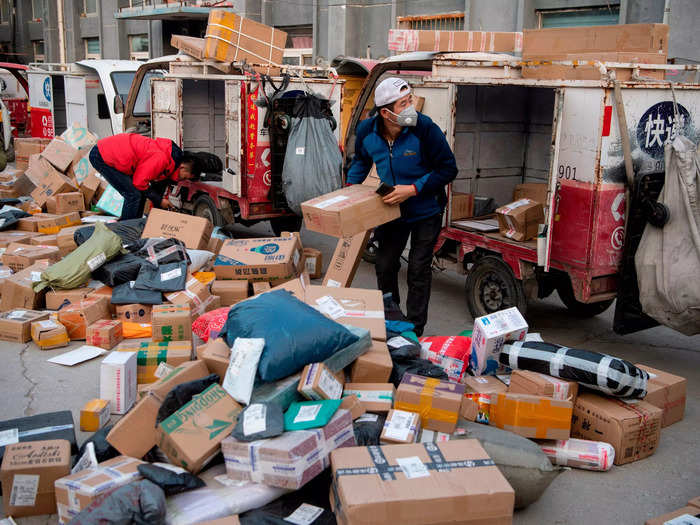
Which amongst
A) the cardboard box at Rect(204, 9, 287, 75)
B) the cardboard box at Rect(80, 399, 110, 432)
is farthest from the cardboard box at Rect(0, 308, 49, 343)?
the cardboard box at Rect(204, 9, 287, 75)

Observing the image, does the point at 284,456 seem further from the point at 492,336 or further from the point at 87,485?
the point at 492,336

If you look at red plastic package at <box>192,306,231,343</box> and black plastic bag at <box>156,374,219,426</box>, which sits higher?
black plastic bag at <box>156,374,219,426</box>

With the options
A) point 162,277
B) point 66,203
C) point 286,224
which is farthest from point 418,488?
point 66,203

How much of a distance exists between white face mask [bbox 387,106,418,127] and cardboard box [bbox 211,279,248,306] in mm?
2191

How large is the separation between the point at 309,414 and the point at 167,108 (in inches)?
250

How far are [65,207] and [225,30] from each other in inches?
121

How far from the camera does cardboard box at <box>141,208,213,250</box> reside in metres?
6.59

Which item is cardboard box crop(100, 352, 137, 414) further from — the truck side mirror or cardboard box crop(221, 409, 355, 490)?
the truck side mirror

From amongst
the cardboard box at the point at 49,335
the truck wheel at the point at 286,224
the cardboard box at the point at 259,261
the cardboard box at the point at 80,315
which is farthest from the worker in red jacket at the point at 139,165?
the cardboard box at the point at 49,335

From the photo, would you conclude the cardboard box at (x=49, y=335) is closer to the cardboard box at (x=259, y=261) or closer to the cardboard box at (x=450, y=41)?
the cardboard box at (x=259, y=261)

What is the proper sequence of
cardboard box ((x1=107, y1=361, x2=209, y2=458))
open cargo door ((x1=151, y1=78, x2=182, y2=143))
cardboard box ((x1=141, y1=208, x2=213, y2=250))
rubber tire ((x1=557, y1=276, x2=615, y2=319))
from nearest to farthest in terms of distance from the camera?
cardboard box ((x1=107, y1=361, x2=209, y2=458)) < rubber tire ((x1=557, y1=276, x2=615, y2=319)) < cardboard box ((x1=141, y1=208, x2=213, y2=250)) < open cargo door ((x1=151, y1=78, x2=182, y2=143))

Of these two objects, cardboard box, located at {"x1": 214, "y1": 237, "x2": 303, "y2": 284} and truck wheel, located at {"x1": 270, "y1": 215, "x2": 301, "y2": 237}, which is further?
truck wheel, located at {"x1": 270, "y1": 215, "x2": 301, "y2": 237}

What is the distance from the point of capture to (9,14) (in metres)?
33.6

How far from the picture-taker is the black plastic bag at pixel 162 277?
5.66 metres
